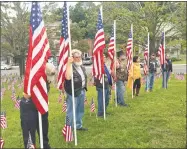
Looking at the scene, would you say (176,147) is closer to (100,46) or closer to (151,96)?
(100,46)

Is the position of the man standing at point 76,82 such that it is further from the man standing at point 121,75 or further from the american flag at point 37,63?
the man standing at point 121,75

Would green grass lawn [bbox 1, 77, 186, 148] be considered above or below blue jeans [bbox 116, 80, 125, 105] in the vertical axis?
below

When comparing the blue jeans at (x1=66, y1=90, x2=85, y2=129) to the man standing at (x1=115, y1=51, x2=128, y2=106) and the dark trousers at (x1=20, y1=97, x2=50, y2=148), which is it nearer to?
the dark trousers at (x1=20, y1=97, x2=50, y2=148)

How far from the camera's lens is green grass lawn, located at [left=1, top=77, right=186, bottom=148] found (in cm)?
762

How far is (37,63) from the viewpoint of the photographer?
5941 mm

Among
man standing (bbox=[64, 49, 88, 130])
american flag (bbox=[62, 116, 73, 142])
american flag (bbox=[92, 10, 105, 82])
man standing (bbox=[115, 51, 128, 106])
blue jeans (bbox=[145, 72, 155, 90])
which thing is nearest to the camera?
american flag (bbox=[62, 116, 73, 142])

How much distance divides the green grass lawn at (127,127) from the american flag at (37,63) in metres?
1.69

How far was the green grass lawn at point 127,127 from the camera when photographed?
762 cm

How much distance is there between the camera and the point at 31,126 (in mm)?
6438

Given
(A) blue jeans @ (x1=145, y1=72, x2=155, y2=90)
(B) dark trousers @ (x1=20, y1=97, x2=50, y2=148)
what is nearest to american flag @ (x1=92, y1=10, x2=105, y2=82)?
(B) dark trousers @ (x1=20, y1=97, x2=50, y2=148)

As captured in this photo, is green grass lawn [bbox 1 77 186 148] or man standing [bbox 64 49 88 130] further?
man standing [bbox 64 49 88 130]

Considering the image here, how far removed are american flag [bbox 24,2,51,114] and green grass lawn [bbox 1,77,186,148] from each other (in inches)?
66.5

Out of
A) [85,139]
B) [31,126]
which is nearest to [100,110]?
[85,139]

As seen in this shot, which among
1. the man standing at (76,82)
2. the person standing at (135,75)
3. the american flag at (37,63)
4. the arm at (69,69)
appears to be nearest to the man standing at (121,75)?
the person standing at (135,75)
